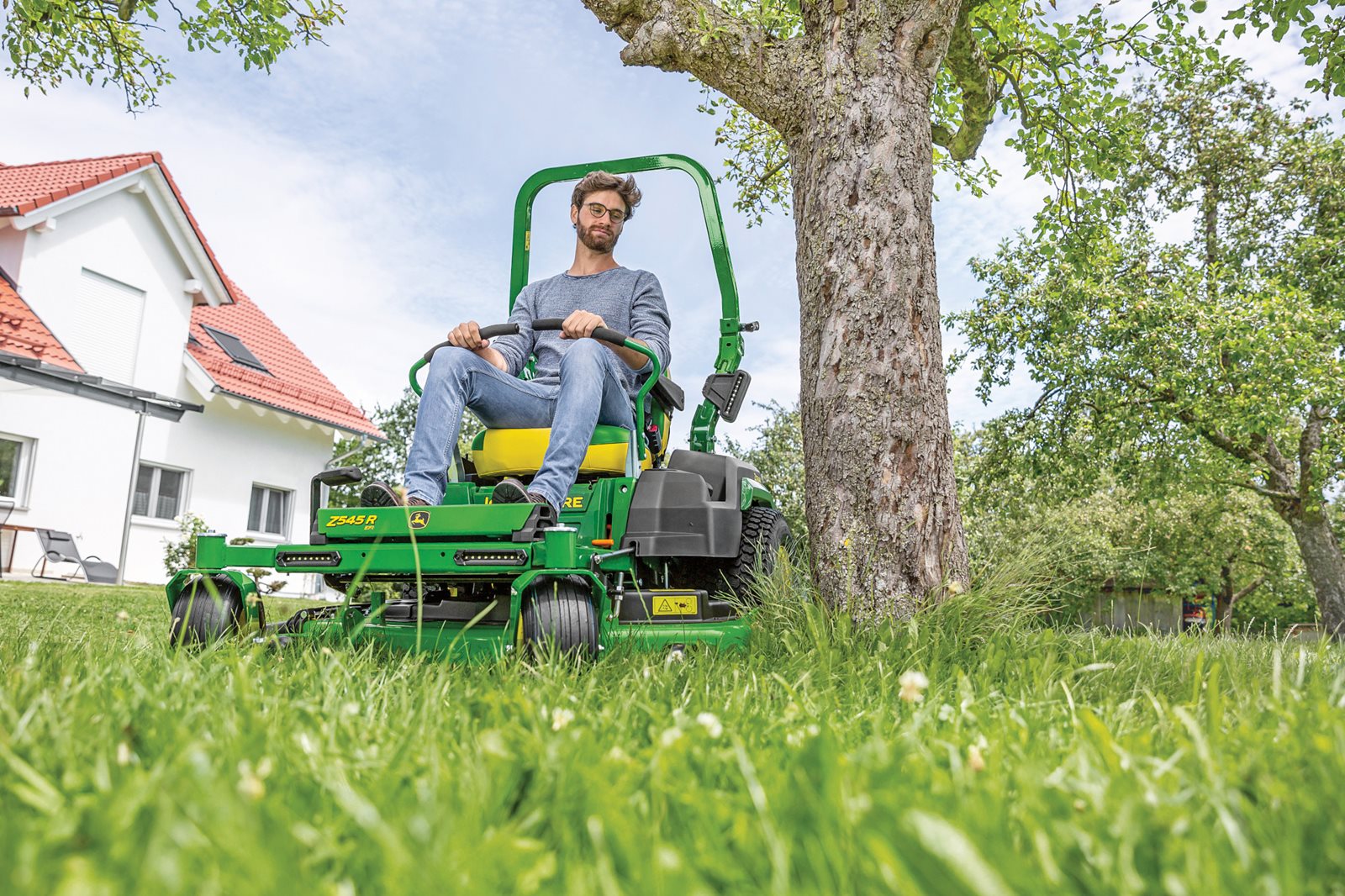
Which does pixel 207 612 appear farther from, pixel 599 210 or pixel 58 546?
pixel 58 546

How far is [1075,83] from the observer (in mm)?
6859

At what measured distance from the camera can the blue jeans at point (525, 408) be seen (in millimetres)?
3131

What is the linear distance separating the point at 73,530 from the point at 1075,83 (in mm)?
13746

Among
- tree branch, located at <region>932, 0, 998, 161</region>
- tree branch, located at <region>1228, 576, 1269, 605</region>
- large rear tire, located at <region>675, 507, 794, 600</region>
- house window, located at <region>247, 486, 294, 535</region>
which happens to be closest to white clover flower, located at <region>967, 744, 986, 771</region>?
large rear tire, located at <region>675, 507, 794, 600</region>

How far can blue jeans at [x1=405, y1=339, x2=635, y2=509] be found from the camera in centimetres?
313

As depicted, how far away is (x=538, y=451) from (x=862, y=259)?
1442mm

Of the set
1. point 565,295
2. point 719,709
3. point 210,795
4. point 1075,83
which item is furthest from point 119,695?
point 1075,83

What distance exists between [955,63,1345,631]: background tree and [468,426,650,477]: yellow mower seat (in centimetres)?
997

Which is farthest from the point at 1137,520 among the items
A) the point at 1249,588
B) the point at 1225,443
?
the point at 1225,443

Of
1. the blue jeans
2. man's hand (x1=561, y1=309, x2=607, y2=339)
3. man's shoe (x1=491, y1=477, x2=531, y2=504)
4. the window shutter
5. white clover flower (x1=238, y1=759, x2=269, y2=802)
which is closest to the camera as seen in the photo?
white clover flower (x1=238, y1=759, x2=269, y2=802)

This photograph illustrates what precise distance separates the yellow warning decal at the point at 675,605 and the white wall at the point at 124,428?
41.2 ft

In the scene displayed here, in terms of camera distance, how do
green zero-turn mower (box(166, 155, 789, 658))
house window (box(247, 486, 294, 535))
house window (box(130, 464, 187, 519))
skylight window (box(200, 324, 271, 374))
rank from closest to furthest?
green zero-turn mower (box(166, 155, 789, 658)), house window (box(130, 464, 187, 519)), house window (box(247, 486, 294, 535)), skylight window (box(200, 324, 271, 374))

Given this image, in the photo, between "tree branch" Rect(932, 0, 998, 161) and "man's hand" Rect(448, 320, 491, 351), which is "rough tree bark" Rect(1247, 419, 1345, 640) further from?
"man's hand" Rect(448, 320, 491, 351)

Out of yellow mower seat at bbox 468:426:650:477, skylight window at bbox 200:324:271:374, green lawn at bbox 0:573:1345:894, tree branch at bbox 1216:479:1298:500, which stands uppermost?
→ skylight window at bbox 200:324:271:374
